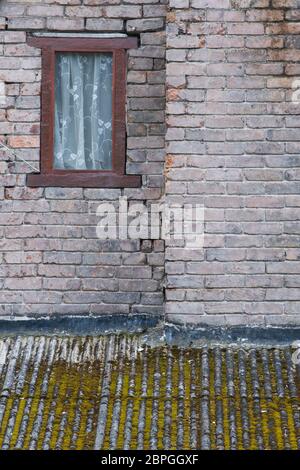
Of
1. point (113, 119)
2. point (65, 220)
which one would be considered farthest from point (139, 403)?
point (113, 119)

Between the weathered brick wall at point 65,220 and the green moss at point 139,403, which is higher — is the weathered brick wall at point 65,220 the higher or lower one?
the higher one

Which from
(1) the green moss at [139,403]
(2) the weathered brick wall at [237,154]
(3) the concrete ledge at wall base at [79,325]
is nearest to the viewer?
(1) the green moss at [139,403]

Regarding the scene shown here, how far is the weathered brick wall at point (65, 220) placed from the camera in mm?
4949

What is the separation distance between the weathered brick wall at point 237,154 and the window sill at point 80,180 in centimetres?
43

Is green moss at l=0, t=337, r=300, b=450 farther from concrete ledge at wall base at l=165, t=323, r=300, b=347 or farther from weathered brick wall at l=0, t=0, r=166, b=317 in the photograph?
weathered brick wall at l=0, t=0, r=166, b=317

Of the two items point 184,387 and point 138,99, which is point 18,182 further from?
point 184,387

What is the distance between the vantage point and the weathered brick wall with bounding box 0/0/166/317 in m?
4.95

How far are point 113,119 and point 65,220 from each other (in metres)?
0.74

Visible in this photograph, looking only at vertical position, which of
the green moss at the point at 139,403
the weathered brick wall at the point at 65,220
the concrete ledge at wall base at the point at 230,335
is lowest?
the green moss at the point at 139,403

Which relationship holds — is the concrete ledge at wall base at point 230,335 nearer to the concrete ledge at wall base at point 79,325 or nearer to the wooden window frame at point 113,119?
the concrete ledge at wall base at point 79,325

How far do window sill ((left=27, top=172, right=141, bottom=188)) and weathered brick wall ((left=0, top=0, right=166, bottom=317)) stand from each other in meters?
0.04

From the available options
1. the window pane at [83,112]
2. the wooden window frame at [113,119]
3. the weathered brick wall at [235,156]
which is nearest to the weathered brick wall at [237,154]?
the weathered brick wall at [235,156]

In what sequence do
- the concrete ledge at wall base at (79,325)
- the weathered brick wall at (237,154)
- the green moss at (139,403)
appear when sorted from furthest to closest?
the concrete ledge at wall base at (79,325)
the weathered brick wall at (237,154)
the green moss at (139,403)
